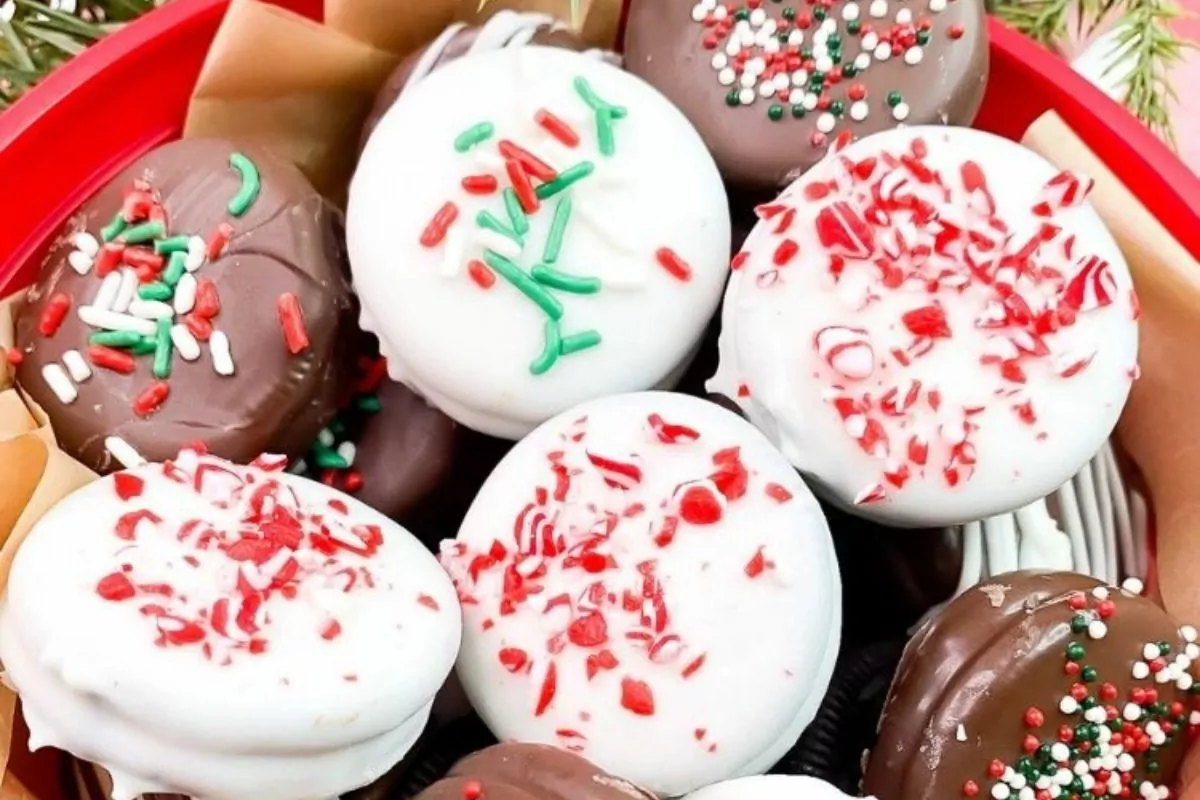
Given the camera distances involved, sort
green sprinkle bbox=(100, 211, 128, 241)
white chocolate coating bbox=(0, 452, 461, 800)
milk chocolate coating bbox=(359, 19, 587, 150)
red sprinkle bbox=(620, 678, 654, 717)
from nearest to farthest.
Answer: white chocolate coating bbox=(0, 452, 461, 800), red sprinkle bbox=(620, 678, 654, 717), green sprinkle bbox=(100, 211, 128, 241), milk chocolate coating bbox=(359, 19, 587, 150)

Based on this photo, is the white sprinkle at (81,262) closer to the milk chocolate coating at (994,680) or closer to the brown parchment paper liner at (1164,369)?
the milk chocolate coating at (994,680)

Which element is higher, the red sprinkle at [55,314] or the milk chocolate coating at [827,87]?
the milk chocolate coating at [827,87]

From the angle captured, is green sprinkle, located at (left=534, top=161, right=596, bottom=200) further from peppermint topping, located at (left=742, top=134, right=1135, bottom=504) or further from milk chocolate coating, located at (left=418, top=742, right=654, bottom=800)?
milk chocolate coating, located at (left=418, top=742, right=654, bottom=800)

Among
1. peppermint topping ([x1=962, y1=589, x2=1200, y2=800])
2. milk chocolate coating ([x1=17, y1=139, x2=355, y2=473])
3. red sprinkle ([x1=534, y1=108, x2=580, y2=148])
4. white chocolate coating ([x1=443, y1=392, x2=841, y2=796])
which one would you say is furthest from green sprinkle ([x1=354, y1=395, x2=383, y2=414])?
peppermint topping ([x1=962, y1=589, x2=1200, y2=800])

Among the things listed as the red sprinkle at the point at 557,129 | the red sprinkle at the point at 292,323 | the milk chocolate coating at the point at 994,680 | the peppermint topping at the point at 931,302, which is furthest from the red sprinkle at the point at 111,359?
the milk chocolate coating at the point at 994,680

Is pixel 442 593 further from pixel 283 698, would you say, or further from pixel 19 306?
pixel 19 306

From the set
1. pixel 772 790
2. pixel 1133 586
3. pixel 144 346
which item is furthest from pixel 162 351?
pixel 1133 586

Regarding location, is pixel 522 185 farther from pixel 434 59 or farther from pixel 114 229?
pixel 114 229

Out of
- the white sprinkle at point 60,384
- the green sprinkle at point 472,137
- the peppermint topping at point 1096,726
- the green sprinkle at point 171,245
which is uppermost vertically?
the green sprinkle at point 472,137

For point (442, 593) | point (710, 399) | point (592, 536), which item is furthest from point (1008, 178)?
point (442, 593)
